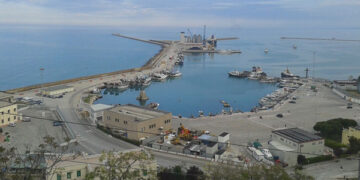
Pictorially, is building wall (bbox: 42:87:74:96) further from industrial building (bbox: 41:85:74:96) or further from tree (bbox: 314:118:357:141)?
tree (bbox: 314:118:357:141)

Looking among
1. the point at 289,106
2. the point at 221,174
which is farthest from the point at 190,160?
the point at 289,106

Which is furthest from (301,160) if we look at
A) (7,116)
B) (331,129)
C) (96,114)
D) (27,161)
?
(7,116)

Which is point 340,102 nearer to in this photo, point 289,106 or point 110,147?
point 289,106

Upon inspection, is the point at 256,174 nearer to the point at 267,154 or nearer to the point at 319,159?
the point at 267,154

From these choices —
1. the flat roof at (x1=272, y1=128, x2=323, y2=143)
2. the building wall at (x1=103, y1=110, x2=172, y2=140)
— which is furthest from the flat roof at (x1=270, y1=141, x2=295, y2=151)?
the building wall at (x1=103, y1=110, x2=172, y2=140)

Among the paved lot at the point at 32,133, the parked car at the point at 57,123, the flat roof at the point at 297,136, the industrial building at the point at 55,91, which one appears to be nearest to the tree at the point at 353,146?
the flat roof at the point at 297,136
